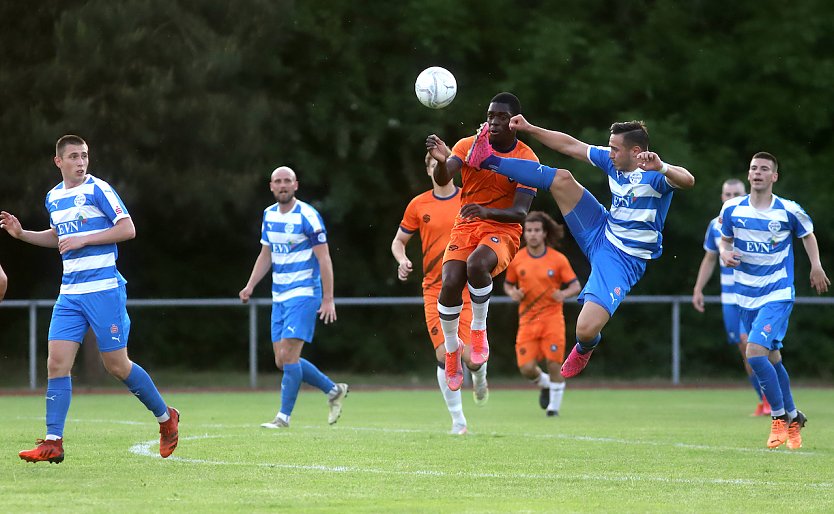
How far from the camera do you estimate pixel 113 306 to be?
896 cm

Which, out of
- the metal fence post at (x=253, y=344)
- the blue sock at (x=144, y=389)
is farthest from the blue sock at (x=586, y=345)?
the metal fence post at (x=253, y=344)

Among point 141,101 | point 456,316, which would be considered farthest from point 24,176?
point 456,316

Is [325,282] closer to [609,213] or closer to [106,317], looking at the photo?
[609,213]

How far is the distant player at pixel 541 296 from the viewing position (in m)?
15.8

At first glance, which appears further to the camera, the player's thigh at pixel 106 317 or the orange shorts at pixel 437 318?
the orange shorts at pixel 437 318

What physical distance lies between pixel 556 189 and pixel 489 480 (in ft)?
8.46

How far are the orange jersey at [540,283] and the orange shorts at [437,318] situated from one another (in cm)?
350

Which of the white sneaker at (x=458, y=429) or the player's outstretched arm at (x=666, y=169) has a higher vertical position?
the player's outstretched arm at (x=666, y=169)

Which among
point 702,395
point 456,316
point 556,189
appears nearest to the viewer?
point 556,189

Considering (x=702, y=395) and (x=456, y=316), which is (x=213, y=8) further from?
(x=456, y=316)

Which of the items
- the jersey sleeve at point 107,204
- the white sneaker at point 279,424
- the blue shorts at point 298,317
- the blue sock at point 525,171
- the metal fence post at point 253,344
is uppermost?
the blue sock at point 525,171

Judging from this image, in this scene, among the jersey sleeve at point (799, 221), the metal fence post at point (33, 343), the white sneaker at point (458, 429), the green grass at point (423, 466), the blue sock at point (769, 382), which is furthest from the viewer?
the metal fence post at point (33, 343)

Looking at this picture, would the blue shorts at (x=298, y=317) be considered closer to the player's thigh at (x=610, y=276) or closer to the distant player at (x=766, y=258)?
the player's thigh at (x=610, y=276)

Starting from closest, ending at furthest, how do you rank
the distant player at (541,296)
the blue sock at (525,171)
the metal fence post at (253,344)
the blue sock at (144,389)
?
the blue sock at (144,389), the blue sock at (525,171), the distant player at (541,296), the metal fence post at (253,344)
